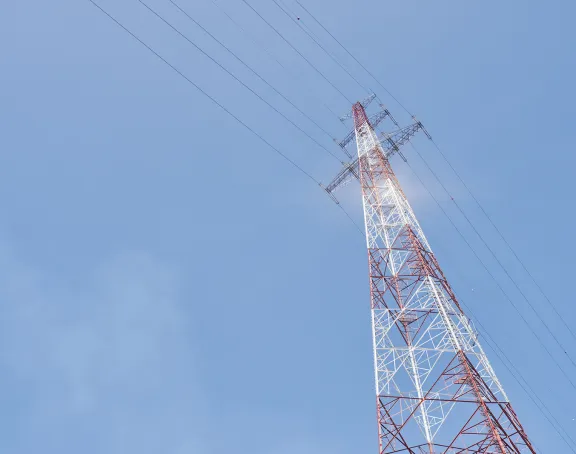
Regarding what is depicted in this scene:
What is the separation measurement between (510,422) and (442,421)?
8.71ft

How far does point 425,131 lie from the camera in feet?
108

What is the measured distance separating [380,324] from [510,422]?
7264 mm

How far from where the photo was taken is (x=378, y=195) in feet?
94.8

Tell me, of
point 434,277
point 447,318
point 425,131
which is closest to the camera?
point 447,318

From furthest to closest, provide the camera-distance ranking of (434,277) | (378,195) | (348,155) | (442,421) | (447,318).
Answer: (348,155) → (378,195) → (434,277) → (447,318) → (442,421)

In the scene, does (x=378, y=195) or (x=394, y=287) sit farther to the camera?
(x=378, y=195)

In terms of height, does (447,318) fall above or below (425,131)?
below

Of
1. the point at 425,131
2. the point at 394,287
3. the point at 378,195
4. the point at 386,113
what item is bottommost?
the point at 394,287

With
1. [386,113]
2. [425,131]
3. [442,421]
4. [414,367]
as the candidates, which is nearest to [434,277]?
[414,367]

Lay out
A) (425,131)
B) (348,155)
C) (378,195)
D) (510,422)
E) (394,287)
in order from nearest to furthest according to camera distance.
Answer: (510,422), (394,287), (378,195), (425,131), (348,155)

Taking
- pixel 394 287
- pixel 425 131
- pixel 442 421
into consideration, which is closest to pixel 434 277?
pixel 394 287

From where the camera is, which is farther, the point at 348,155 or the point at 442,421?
the point at 348,155

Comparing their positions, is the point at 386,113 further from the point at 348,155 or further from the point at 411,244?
the point at 411,244

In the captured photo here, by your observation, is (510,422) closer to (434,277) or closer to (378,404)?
(378,404)
